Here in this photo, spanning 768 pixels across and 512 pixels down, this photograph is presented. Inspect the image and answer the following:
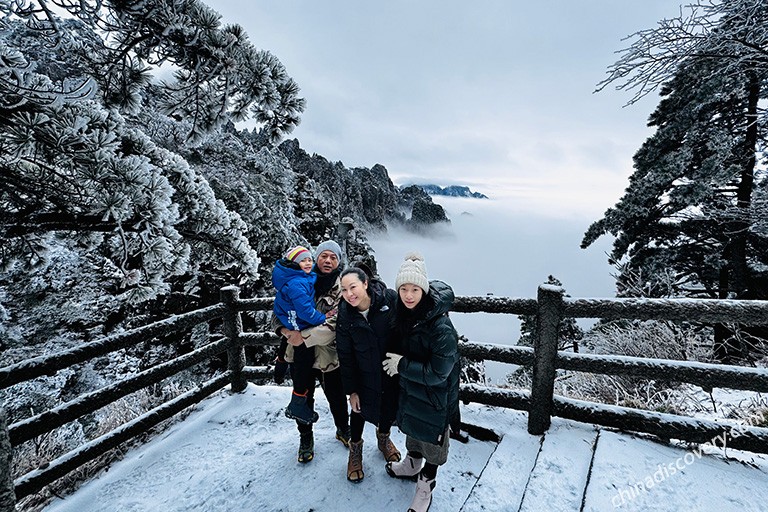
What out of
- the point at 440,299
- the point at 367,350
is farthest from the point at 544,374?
the point at 367,350

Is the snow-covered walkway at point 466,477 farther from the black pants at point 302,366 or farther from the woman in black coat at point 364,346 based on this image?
the black pants at point 302,366

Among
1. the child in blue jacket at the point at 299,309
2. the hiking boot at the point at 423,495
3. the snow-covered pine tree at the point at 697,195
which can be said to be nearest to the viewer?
the hiking boot at the point at 423,495

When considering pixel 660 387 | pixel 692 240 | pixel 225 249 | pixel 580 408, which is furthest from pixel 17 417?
pixel 692 240

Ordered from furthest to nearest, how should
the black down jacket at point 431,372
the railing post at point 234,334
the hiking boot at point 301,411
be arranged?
the railing post at point 234,334, the hiking boot at point 301,411, the black down jacket at point 431,372

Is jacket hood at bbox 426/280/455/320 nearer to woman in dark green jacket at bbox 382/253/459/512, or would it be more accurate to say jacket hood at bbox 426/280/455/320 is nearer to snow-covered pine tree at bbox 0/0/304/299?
woman in dark green jacket at bbox 382/253/459/512

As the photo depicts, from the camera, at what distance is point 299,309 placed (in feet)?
9.43

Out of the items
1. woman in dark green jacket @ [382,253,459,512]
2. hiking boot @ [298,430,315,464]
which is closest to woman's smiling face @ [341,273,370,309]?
woman in dark green jacket @ [382,253,459,512]

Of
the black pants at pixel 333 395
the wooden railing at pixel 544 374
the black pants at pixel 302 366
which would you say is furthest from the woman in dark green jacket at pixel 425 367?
the wooden railing at pixel 544 374

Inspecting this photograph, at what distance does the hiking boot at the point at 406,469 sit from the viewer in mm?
2738

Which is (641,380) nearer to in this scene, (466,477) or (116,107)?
(466,477)

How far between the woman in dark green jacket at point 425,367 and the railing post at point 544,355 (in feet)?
3.66

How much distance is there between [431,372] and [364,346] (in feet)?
1.78

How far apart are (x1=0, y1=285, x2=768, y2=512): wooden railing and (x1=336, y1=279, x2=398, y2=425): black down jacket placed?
3.49 ft

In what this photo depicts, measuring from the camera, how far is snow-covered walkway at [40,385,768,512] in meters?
2.46
